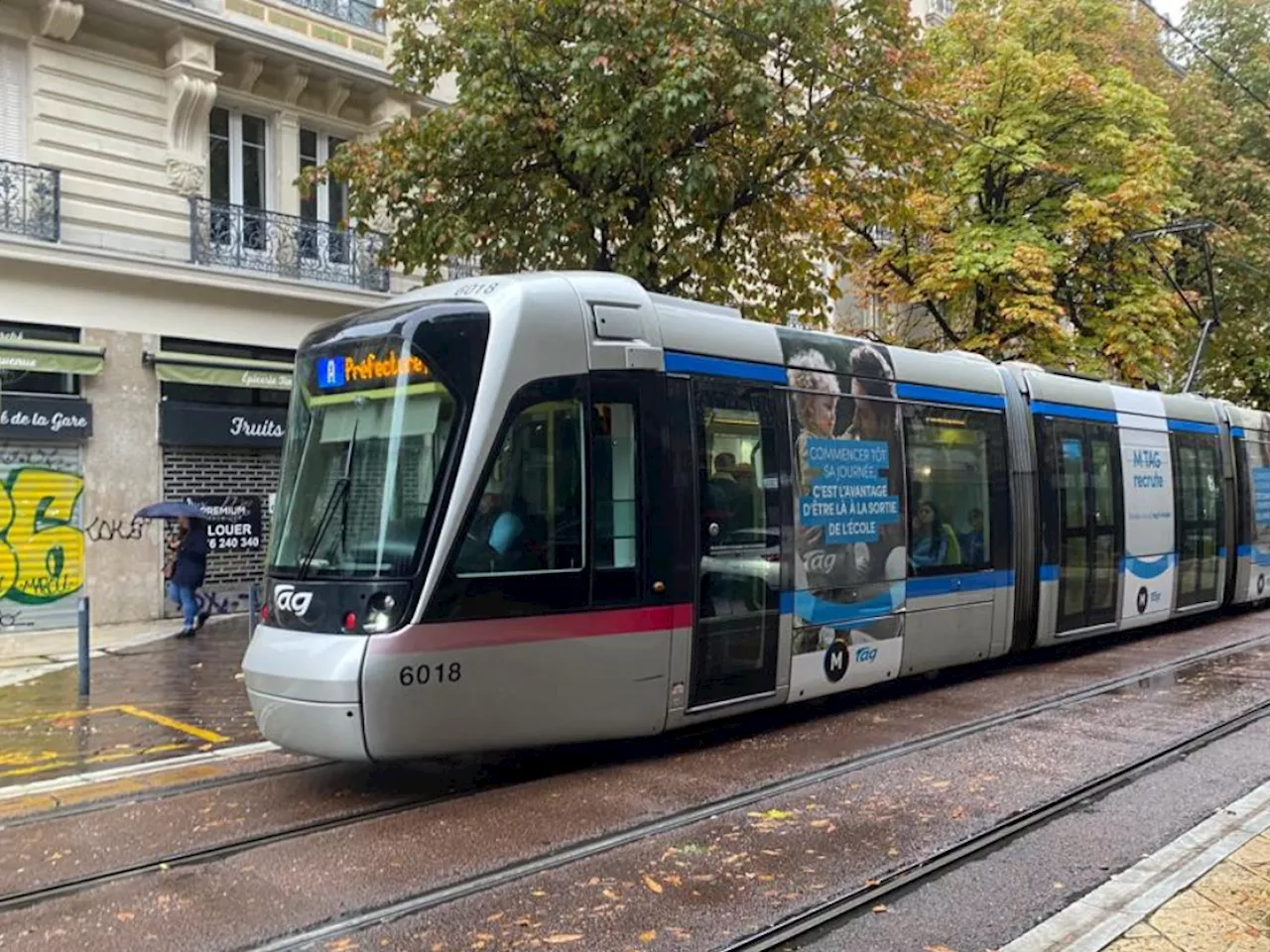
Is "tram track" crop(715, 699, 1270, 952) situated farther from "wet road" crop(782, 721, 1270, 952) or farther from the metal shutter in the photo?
the metal shutter

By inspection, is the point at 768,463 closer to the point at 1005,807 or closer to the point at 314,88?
the point at 1005,807

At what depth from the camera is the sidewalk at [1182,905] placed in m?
4.29

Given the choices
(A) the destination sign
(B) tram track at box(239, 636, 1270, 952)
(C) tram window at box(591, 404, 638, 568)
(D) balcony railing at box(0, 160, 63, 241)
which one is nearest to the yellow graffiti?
(D) balcony railing at box(0, 160, 63, 241)

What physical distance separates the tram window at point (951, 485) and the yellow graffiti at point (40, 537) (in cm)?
1073

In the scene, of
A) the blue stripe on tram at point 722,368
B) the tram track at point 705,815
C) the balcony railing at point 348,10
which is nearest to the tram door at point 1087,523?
the tram track at point 705,815

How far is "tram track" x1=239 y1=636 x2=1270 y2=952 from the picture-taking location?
4.71 m

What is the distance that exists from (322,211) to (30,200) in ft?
13.3

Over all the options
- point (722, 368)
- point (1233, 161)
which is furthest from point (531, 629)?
point (1233, 161)

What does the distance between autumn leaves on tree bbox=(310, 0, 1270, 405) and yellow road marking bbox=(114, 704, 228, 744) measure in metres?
5.53

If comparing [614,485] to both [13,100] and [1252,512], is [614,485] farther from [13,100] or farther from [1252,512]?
[1252,512]

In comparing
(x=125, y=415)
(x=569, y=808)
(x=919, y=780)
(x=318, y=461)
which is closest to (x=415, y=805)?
(x=569, y=808)

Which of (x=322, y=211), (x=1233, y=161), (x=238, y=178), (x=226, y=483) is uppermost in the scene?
(x=1233, y=161)

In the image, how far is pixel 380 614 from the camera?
6.25 metres

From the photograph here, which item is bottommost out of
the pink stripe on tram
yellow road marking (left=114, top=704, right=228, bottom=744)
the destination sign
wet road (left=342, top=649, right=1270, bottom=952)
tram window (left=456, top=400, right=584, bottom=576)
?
wet road (left=342, top=649, right=1270, bottom=952)
